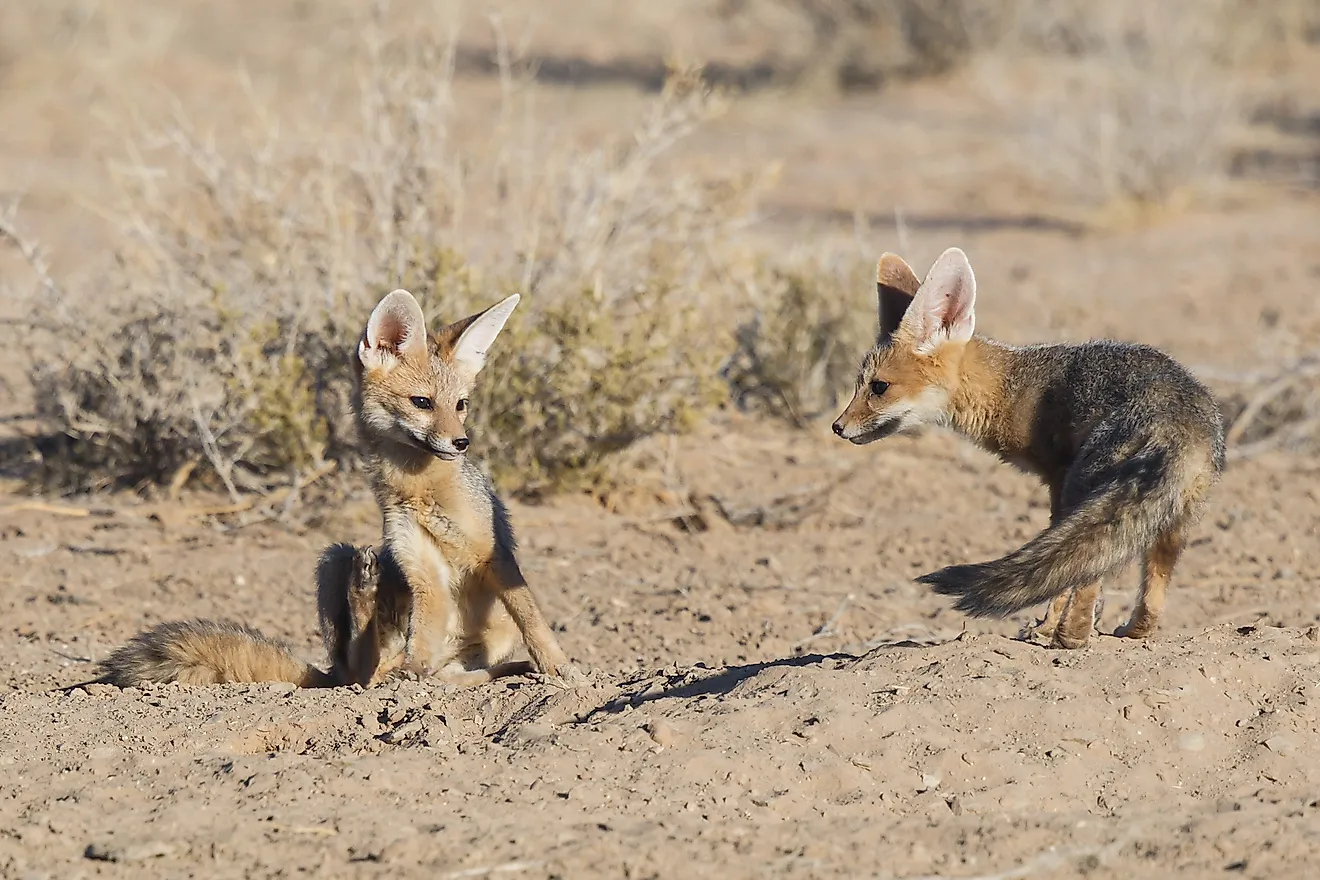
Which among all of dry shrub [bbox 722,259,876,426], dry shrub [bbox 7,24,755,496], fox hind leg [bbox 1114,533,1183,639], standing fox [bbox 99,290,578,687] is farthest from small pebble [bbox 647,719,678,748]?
dry shrub [bbox 722,259,876,426]

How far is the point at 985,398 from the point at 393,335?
2010 millimetres

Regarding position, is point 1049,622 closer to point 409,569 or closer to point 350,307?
point 409,569

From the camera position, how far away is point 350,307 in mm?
7855

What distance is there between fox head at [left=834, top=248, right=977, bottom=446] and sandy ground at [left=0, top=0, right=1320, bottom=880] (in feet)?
2.65

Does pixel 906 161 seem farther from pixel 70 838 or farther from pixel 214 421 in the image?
pixel 70 838

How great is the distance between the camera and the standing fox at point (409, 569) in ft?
17.8

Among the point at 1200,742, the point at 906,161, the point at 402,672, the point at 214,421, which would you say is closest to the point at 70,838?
the point at 402,672

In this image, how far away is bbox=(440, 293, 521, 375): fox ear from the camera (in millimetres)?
5621

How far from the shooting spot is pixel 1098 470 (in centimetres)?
480

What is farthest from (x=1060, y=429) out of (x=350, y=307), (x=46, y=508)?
(x=46, y=508)

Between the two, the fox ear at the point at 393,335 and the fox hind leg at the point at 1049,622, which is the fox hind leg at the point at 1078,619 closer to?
the fox hind leg at the point at 1049,622

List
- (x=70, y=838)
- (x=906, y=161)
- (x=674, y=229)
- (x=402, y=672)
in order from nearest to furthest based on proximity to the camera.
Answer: (x=70, y=838), (x=402, y=672), (x=674, y=229), (x=906, y=161)

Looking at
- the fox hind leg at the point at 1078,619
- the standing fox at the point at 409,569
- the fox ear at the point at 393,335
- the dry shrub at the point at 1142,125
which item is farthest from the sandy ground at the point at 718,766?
the dry shrub at the point at 1142,125

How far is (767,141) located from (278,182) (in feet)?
34.4
